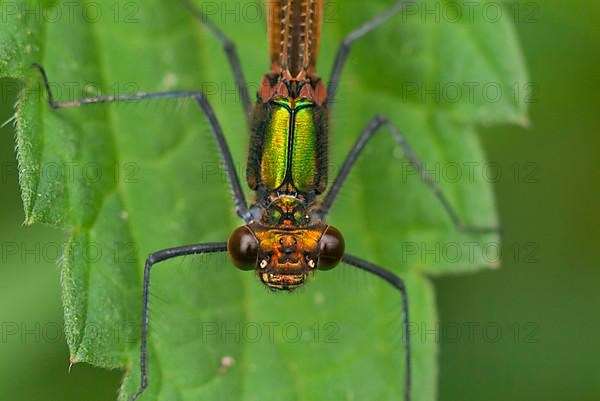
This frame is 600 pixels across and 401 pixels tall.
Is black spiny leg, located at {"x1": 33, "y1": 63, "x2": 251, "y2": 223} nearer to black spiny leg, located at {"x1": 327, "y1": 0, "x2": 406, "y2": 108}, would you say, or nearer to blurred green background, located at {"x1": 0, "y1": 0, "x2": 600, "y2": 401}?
black spiny leg, located at {"x1": 327, "y1": 0, "x2": 406, "y2": 108}

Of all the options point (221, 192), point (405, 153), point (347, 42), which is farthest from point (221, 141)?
point (405, 153)

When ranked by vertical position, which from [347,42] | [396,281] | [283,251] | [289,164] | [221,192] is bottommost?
[396,281]

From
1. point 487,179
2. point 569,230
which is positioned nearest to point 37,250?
point 487,179

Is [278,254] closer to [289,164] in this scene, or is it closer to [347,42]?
[289,164]

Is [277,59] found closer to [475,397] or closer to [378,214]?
[378,214]

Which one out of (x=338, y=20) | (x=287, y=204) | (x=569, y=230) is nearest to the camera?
(x=287, y=204)

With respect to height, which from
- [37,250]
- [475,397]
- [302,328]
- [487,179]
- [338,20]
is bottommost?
[475,397]
